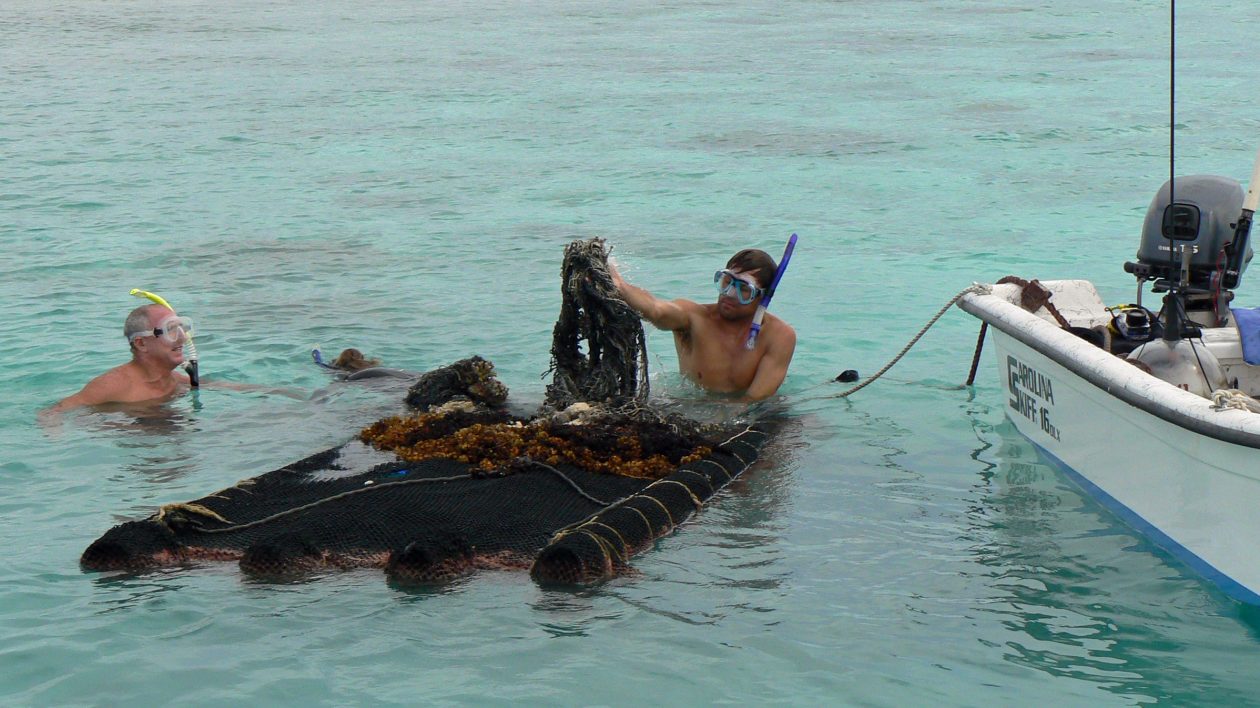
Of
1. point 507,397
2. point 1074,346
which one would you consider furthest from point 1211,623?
point 507,397

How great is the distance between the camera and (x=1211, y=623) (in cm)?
500

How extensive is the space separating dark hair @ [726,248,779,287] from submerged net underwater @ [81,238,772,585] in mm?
776

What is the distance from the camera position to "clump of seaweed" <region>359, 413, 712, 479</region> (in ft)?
19.8

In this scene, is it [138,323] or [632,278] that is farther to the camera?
[632,278]

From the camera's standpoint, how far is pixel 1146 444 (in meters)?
5.30

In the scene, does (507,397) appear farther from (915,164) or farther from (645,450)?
(915,164)

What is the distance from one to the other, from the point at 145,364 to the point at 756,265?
3.44 metres

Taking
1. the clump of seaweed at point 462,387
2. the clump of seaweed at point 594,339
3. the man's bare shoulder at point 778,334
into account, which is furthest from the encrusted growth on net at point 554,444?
the man's bare shoulder at point 778,334

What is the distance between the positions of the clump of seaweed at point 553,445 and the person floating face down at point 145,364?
170 cm

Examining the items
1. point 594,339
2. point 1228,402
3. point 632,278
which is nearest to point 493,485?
point 594,339

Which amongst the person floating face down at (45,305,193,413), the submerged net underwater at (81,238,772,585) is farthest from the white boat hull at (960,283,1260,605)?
the person floating face down at (45,305,193,413)

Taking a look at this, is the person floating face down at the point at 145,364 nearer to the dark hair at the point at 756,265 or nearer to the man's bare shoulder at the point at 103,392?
the man's bare shoulder at the point at 103,392

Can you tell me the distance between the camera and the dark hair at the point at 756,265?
283 inches

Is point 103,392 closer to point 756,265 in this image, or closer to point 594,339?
point 594,339
